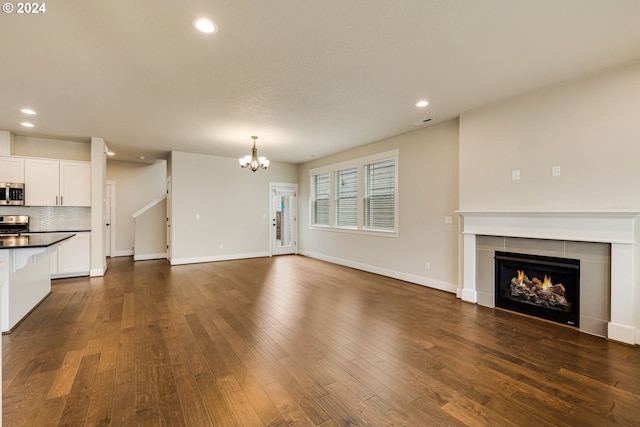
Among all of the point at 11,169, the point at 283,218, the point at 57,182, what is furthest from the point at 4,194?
the point at 283,218

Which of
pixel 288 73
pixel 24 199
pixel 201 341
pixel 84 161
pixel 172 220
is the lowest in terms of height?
pixel 201 341

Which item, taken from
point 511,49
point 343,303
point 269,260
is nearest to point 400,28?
point 511,49

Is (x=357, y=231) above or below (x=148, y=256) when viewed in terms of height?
above

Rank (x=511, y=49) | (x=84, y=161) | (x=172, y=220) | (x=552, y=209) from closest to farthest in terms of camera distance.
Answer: (x=511, y=49)
(x=552, y=209)
(x=84, y=161)
(x=172, y=220)

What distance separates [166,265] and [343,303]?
192 inches

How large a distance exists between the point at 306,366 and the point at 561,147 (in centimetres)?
373

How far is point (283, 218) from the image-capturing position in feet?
28.4

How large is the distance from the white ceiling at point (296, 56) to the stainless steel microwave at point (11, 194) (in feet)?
4.16

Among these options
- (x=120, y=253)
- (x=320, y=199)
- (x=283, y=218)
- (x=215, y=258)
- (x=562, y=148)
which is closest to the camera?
(x=562, y=148)

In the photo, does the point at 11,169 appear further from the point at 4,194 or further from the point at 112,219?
the point at 112,219

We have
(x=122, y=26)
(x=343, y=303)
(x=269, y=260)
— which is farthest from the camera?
(x=269, y=260)

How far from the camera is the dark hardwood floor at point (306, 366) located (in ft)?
6.33

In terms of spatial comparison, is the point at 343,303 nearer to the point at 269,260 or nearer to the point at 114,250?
the point at 269,260

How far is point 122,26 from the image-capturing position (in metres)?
2.36
